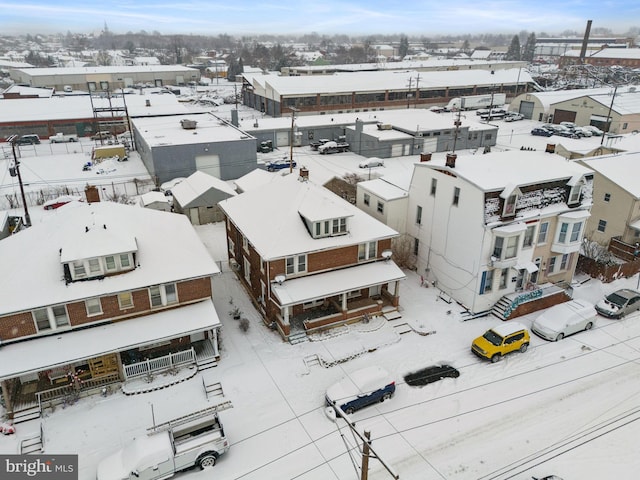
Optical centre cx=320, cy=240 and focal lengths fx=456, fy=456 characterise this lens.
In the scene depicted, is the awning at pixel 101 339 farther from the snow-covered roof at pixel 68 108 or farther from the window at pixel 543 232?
the snow-covered roof at pixel 68 108


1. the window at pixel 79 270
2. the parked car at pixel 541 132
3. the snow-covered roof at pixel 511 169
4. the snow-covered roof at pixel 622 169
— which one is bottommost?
the parked car at pixel 541 132

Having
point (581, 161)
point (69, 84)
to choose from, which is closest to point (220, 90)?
point (69, 84)

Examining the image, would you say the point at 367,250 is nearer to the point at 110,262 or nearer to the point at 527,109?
the point at 110,262

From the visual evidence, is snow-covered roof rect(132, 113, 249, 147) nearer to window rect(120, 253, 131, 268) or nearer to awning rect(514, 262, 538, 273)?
window rect(120, 253, 131, 268)

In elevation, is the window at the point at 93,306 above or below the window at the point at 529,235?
below

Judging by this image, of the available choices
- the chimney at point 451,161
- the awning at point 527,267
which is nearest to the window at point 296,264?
the chimney at point 451,161

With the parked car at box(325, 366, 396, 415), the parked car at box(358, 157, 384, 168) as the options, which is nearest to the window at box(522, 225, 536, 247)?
the parked car at box(325, 366, 396, 415)

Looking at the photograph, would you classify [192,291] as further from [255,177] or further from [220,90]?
[220,90]
